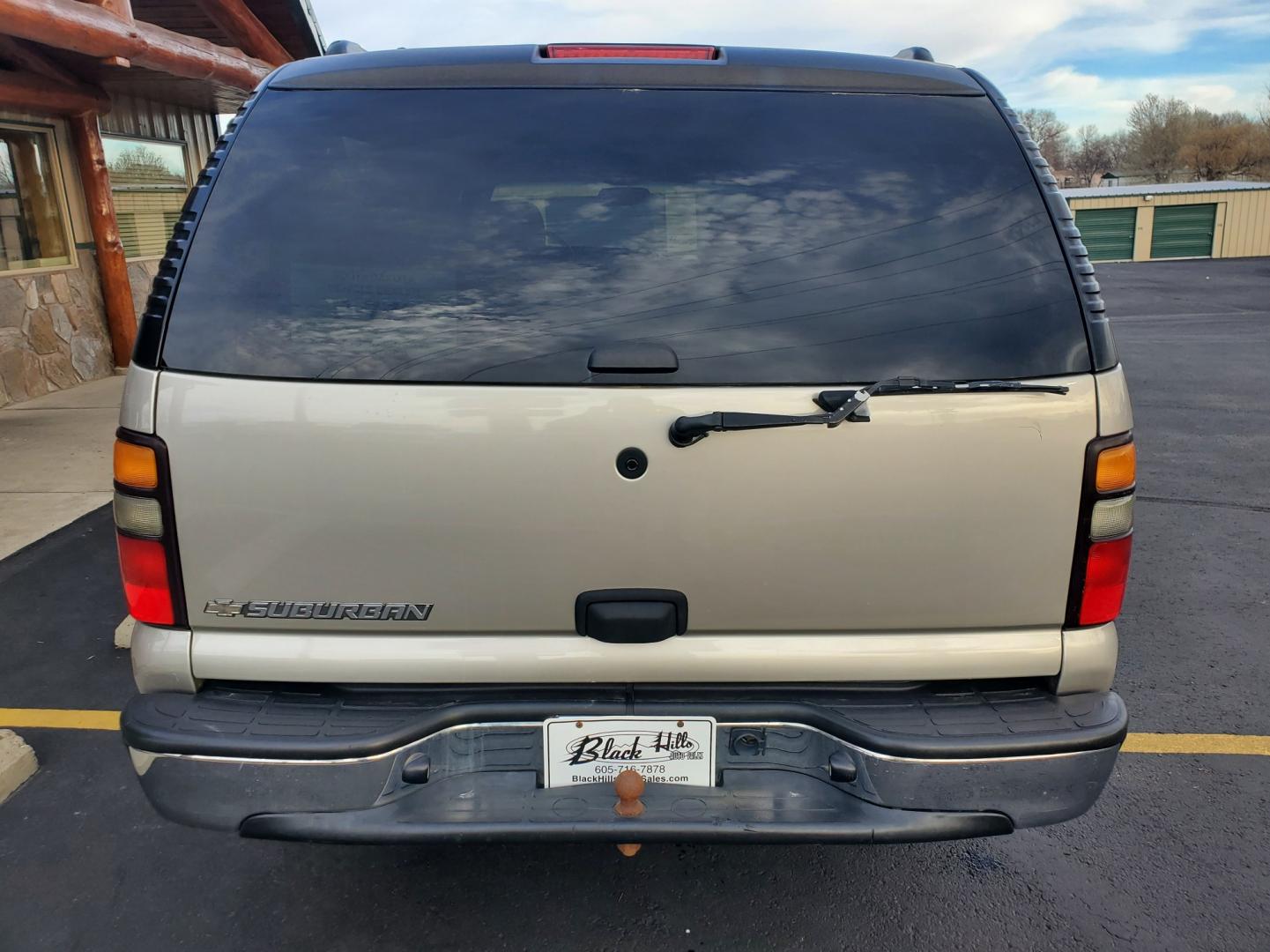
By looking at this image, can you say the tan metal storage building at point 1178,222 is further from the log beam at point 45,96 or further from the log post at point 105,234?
the log beam at point 45,96

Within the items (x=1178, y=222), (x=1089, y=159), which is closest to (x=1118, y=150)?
(x=1089, y=159)

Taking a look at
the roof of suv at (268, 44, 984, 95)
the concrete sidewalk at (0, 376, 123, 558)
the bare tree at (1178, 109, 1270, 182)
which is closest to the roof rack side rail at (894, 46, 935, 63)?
the roof of suv at (268, 44, 984, 95)

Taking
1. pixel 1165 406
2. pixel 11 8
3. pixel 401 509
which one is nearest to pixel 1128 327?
pixel 1165 406

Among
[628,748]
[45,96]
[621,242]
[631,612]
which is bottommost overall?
[628,748]

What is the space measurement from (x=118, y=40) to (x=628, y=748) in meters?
8.12

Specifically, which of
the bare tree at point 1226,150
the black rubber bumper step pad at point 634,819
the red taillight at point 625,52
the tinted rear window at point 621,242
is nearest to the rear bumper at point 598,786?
the black rubber bumper step pad at point 634,819

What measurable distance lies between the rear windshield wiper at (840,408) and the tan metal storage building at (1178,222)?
43070 mm

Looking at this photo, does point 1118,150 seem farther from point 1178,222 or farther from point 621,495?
point 621,495

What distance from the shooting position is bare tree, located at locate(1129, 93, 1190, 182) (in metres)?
63.9

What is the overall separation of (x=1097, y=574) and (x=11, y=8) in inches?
296

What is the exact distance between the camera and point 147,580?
6.54ft

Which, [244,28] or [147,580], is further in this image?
[244,28]

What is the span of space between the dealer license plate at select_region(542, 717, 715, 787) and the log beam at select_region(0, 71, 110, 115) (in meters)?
8.93

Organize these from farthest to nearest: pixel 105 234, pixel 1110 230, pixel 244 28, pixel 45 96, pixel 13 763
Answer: pixel 1110 230, pixel 244 28, pixel 105 234, pixel 45 96, pixel 13 763
